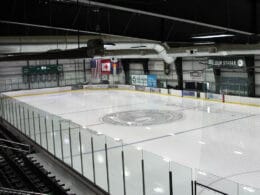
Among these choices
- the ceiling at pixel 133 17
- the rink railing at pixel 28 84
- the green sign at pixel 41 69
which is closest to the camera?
the ceiling at pixel 133 17

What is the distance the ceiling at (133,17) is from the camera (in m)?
6.96

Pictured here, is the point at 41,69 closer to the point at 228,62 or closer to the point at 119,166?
the point at 228,62

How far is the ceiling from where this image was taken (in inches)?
274

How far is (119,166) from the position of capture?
7.40 metres

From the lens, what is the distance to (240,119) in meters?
17.1

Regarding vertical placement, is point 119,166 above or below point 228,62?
below

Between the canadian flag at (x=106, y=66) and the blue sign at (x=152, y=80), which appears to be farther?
the canadian flag at (x=106, y=66)

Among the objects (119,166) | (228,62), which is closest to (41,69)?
(228,62)

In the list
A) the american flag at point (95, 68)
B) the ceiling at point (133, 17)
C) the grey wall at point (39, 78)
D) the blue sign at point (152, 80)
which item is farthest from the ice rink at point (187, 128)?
the american flag at point (95, 68)

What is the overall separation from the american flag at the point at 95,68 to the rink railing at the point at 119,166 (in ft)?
86.5

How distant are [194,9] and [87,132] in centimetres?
462

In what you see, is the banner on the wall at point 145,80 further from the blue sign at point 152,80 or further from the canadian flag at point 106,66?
the canadian flag at point 106,66

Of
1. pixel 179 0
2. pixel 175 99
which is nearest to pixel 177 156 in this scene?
pixel 179 0

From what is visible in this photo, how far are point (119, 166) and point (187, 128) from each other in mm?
8656
